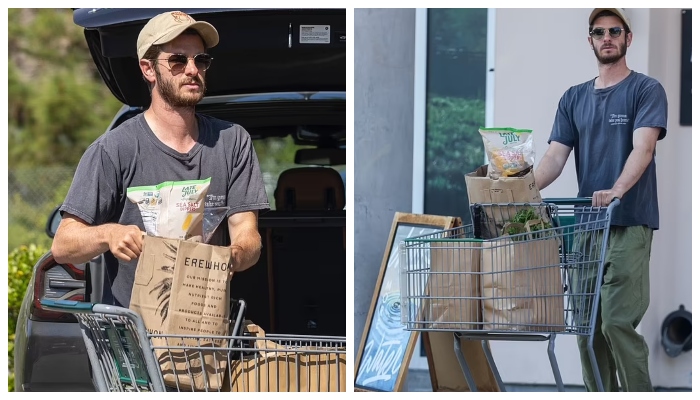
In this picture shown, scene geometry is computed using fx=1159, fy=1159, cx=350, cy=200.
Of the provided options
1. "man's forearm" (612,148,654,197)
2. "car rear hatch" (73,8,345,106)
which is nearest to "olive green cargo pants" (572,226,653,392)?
"man's forearm" (612,148,654,197)

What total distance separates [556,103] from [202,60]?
2.95 m

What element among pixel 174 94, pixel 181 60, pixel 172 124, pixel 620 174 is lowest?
pixel 620 174

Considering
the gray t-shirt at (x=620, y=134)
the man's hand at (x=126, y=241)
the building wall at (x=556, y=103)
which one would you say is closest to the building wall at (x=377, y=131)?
the building wall at (x=556, y=103)

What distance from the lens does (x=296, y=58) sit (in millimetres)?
5000

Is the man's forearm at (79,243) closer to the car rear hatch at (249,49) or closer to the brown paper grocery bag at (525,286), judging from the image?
the car rear hatch at (249,49)

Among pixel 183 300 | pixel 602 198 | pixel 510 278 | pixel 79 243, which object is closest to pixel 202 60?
pixel 79 243

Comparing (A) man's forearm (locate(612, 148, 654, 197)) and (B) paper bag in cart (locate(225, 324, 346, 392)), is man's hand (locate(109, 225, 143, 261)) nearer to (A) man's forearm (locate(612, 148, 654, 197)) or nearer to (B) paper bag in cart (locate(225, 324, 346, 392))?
(B) paper bag in cart (locate(225, 324, 346, 392))

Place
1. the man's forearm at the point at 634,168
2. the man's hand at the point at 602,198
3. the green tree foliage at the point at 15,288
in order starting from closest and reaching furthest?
1. the man's hand at the point at 602,198
2. the man's forearm at the point at 634,168
3. the green tree foliage at the point at 15,288

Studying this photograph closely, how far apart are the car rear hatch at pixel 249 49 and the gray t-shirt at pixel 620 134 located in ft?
3.58

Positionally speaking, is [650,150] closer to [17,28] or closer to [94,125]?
[94,125]

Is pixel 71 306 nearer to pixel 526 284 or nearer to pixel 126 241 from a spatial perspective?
pixel 126 241

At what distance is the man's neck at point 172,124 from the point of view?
158 inches

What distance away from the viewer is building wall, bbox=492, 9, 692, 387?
6.25m

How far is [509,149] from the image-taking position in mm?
4113
